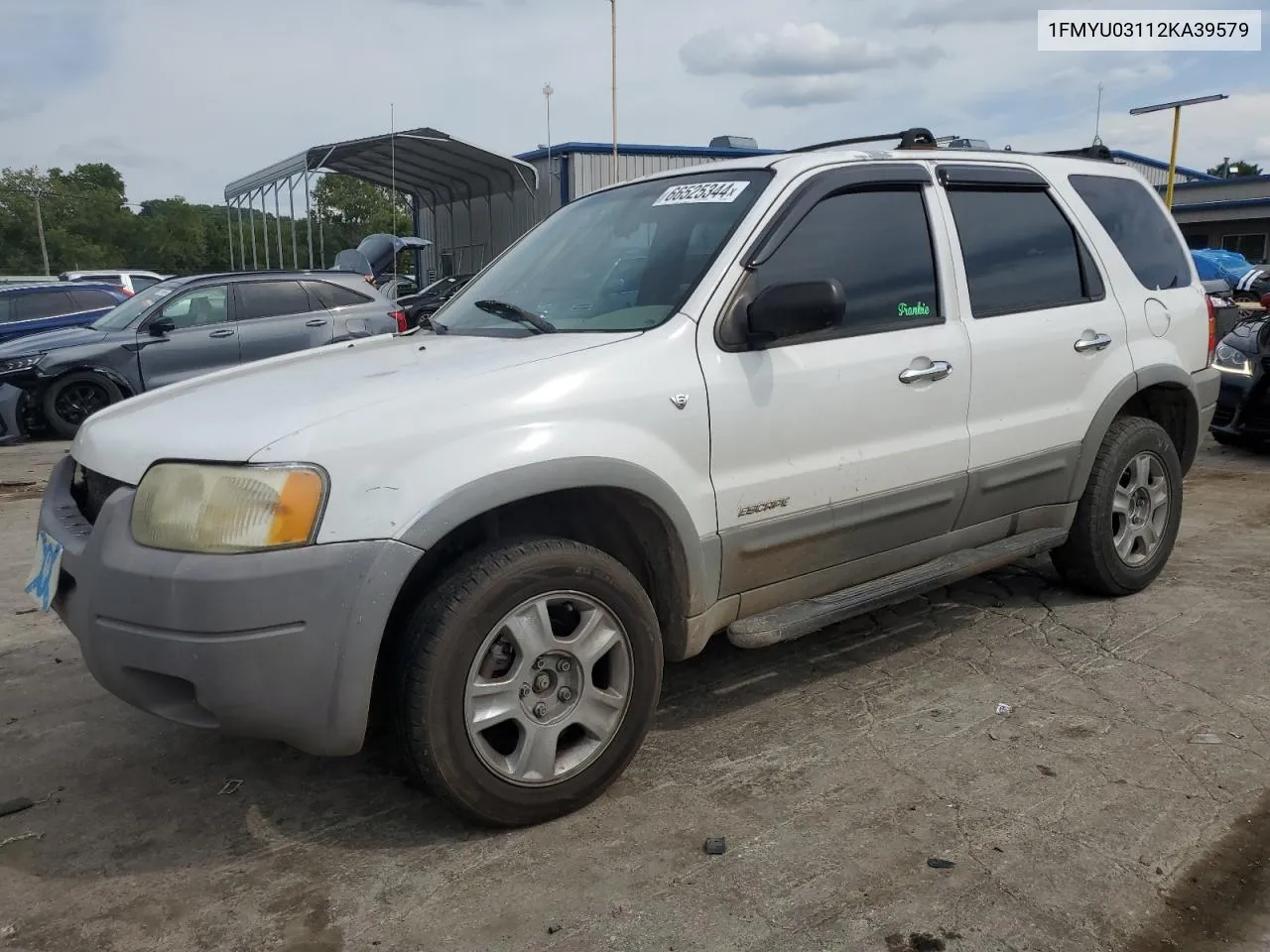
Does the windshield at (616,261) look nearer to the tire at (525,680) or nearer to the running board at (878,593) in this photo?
the tire at (525,680)

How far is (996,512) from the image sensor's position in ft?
12.9

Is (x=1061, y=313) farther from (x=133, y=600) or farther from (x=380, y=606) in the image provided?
(x=133, y=600)

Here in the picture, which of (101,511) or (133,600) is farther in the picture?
(101,511)

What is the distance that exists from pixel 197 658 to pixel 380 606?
43cm

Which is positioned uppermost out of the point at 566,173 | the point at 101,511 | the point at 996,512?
the point at 566,173

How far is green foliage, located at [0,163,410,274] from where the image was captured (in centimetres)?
6406

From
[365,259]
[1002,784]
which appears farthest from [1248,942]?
[365,259]

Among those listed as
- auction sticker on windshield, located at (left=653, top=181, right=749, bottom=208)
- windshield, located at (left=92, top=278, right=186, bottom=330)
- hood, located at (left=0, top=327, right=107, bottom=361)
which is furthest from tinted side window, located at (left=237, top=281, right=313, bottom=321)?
auction sticker on windshield, located at (left=653, top=181, right=749, bottom=208)

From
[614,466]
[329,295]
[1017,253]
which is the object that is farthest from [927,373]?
[329,295]

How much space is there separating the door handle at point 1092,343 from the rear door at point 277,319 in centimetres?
800

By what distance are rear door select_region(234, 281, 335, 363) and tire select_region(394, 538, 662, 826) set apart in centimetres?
831

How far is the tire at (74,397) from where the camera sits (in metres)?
10.1

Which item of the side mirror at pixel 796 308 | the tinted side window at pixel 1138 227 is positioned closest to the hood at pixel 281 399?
the side mirror at pixel 796 308

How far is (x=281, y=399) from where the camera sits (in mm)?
2686
